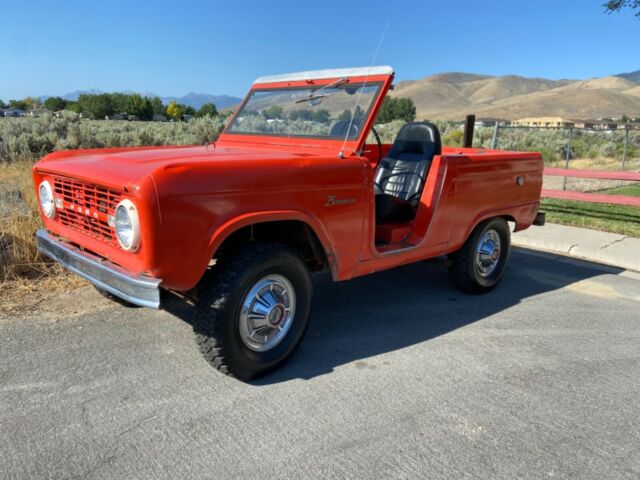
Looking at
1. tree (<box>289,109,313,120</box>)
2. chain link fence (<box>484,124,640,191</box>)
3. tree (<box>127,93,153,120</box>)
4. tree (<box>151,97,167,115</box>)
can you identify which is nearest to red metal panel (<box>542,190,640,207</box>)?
chain link fence (<box>484,124,640,191</box>)

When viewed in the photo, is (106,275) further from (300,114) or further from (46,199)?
(300,114)

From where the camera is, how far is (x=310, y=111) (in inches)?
165

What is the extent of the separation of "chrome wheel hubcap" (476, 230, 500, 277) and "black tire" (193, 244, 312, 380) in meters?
2.34

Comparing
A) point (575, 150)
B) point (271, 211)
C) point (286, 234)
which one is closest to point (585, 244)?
point (286, 234)

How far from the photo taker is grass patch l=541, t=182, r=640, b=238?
809 cm

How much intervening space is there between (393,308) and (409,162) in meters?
1.38

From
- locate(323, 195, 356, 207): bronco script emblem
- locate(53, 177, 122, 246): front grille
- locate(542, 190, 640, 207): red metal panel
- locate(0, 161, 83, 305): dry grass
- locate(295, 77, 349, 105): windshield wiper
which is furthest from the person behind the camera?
locate(542, 190, 640, 207): red metal panel

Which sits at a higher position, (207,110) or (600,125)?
(207,110)

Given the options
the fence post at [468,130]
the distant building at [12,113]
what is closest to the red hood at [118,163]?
the fence post at [468,130]

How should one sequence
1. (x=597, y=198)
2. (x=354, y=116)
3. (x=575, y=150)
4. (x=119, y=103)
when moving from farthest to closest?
1. (x=119, y=103)
2. (x=575, y=150)
3. (x=597, y=198)
4. (x=354, y=116)

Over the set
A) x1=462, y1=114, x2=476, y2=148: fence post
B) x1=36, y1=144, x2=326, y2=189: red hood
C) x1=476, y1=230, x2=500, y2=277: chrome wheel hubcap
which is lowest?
x1=476, y1=230, x2=500, y2=277: chrome wheel hubcap

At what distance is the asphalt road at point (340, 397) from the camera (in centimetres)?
250

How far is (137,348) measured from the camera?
3.59 meters

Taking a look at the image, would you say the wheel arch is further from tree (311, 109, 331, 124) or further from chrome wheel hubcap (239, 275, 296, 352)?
tree (311, 109, 331, 124)
